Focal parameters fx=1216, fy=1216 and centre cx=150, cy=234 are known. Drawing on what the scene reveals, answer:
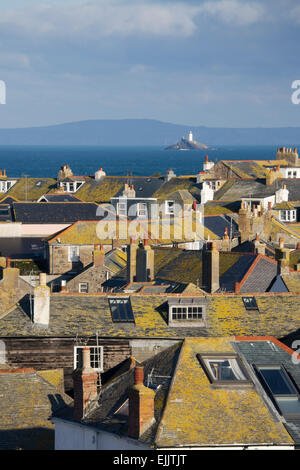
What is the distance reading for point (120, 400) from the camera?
3697 cm

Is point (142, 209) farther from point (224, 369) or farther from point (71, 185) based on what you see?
point (224, 369)

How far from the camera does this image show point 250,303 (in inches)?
1980

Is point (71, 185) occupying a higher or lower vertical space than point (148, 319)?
lower

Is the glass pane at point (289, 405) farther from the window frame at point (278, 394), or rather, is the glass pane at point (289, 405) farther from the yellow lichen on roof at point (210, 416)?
the yellow lichen on roof at point (210, 416)

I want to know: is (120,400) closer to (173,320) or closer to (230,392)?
(230,392)

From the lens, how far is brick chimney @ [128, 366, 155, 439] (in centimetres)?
3362

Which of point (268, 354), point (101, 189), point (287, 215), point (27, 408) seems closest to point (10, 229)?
point (287, 215)

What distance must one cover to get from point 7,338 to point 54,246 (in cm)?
3803

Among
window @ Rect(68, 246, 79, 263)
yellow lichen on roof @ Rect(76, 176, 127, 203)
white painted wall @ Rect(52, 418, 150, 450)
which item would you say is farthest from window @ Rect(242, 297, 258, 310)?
yellow lichen on roof @ Rect(76, 176, 127, 203)

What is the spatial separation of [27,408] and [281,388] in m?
8.83

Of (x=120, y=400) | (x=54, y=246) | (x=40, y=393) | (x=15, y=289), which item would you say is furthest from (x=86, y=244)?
(x=120, y=400)

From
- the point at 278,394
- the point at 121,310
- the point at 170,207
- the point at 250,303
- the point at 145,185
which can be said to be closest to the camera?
the point at 278,394

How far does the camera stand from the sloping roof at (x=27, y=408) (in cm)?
3884

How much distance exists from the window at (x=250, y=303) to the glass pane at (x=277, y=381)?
35.8 feet
